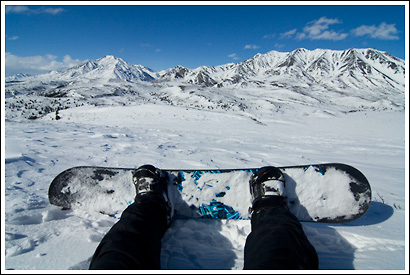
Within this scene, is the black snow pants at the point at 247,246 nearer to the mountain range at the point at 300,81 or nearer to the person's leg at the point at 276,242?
Answer: the person's leg at the point at 276,242

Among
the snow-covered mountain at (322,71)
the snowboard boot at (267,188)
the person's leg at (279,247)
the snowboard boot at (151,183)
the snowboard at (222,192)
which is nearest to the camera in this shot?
the person's leg at (279,247)

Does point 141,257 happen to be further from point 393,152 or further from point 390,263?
point 393,152

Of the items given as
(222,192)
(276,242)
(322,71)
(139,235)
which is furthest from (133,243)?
(322,71)

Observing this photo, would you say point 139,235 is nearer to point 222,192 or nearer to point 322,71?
point 222,192

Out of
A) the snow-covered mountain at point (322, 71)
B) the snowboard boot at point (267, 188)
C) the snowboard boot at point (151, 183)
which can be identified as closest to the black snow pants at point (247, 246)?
the snowboard boot at point (267, 188)

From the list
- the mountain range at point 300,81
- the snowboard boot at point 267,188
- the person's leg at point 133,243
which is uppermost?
the mountain range at point 300,81

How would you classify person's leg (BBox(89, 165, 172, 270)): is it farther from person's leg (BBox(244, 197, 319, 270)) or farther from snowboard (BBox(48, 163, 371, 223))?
person's leg (BBox(244, 197, 319, 270))

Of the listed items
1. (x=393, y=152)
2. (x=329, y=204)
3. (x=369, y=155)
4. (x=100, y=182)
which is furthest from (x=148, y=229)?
(x=393, y=152)

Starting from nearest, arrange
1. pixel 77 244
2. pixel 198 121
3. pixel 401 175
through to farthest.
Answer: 1. pixel 77 244
2. pixel 401 175
3. pixel 198 121
